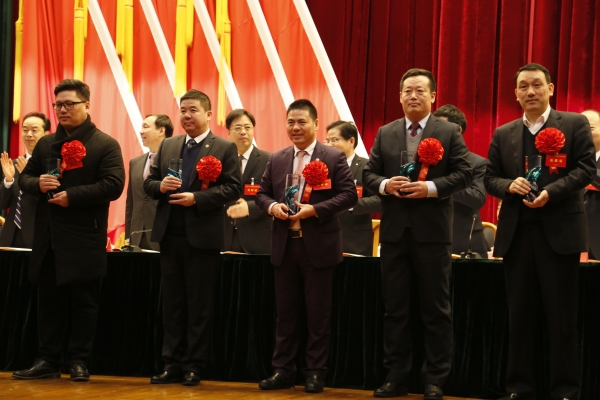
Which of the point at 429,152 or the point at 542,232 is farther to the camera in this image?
the point at 429,152

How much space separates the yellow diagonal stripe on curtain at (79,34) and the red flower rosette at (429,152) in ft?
16.9

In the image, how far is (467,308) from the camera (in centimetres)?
411

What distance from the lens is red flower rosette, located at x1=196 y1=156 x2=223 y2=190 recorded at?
4191 mm

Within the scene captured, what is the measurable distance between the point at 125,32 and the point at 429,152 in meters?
5.01

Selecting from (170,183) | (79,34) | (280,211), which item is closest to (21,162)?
(170,183)

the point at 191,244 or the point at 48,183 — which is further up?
the point at 48,183

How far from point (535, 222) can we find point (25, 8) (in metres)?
6.36

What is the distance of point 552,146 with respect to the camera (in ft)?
11.8

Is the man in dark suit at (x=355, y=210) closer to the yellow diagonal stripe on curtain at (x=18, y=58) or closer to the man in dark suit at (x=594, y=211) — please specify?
the man in dark suit at (x=594, y=211)

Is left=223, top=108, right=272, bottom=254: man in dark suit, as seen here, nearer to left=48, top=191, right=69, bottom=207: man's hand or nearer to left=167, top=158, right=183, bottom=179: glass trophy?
left=167, top=158, right=183, bottom=179: glass trophy

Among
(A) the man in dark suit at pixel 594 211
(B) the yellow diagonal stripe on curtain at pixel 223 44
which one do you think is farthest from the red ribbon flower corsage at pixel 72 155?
(B) the yellow diagonal stripe on curtain at pixel 223 44

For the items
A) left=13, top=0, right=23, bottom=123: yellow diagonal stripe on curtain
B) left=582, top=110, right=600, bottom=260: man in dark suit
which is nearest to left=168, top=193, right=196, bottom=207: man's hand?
left=582, top=110, right=600, bottom=260: man in dark suit

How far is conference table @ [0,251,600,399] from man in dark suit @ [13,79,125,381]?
131 mm

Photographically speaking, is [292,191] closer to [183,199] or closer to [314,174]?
[314,174]
